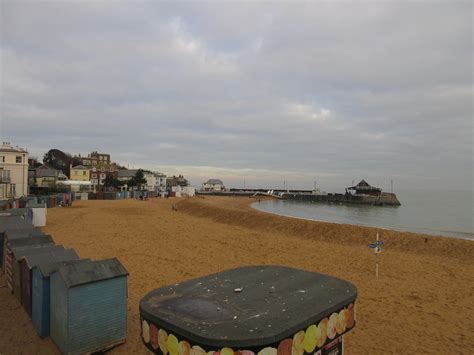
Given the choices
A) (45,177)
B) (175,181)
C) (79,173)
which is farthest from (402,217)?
(175,181)

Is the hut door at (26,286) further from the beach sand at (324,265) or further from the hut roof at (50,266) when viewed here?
the hut roof at (50,266)

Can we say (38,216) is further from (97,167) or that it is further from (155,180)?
(155,180)

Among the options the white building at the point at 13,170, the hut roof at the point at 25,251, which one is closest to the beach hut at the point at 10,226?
the hut roof at the point at 25,251

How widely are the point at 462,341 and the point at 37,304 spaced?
9676 millimetres

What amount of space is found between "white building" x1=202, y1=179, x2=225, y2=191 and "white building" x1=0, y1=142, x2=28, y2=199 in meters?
87.3

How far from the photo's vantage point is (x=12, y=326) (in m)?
7.57

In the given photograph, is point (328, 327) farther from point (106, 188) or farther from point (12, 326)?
point (106, 188)

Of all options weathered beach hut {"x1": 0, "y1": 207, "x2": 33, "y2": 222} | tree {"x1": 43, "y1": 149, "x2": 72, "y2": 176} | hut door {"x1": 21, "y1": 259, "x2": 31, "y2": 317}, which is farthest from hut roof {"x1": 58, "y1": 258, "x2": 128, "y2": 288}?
tree {"x1": 43, "y1": 149, "x2": 72, "y2": 176}

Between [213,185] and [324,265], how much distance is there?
4695 inches

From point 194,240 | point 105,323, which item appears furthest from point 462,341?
point 194,240

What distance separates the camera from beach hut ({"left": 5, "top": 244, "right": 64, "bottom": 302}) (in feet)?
27.6

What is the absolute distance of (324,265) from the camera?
14906 mm

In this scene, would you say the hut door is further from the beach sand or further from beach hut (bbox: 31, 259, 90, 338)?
beach hut (bbox: 31, 259, 90, 338)

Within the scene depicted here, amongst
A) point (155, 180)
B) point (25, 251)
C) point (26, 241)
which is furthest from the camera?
point (155, 180)
